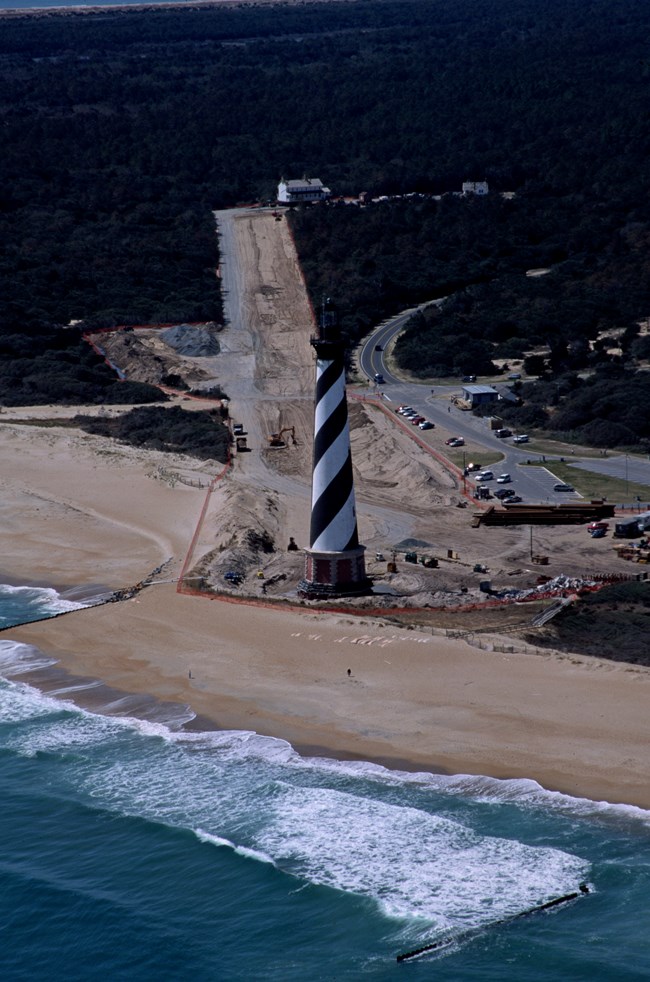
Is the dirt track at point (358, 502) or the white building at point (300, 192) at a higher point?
the white building at point (300, 192)

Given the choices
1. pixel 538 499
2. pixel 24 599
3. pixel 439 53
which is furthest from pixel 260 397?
pixel 439 53

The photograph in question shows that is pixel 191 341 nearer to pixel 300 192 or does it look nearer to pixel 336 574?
pixel 300 192

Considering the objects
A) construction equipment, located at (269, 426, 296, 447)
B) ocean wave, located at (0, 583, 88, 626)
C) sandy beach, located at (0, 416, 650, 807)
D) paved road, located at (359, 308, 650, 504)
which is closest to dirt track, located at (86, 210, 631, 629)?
construction equipment, located at (269, 426, 296, 447)

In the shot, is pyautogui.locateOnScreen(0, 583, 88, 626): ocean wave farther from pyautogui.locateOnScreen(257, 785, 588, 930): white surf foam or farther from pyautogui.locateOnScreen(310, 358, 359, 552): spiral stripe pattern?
pyautogui.locateOnScreen(257, 785, 588, 930): white surf foam

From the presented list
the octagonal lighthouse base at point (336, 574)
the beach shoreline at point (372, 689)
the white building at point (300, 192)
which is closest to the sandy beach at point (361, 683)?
the beach shoreline at point (372, 689)

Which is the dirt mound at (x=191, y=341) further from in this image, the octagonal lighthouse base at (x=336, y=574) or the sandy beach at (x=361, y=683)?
the octagonal lighthouse base at (x=336, y=574)
